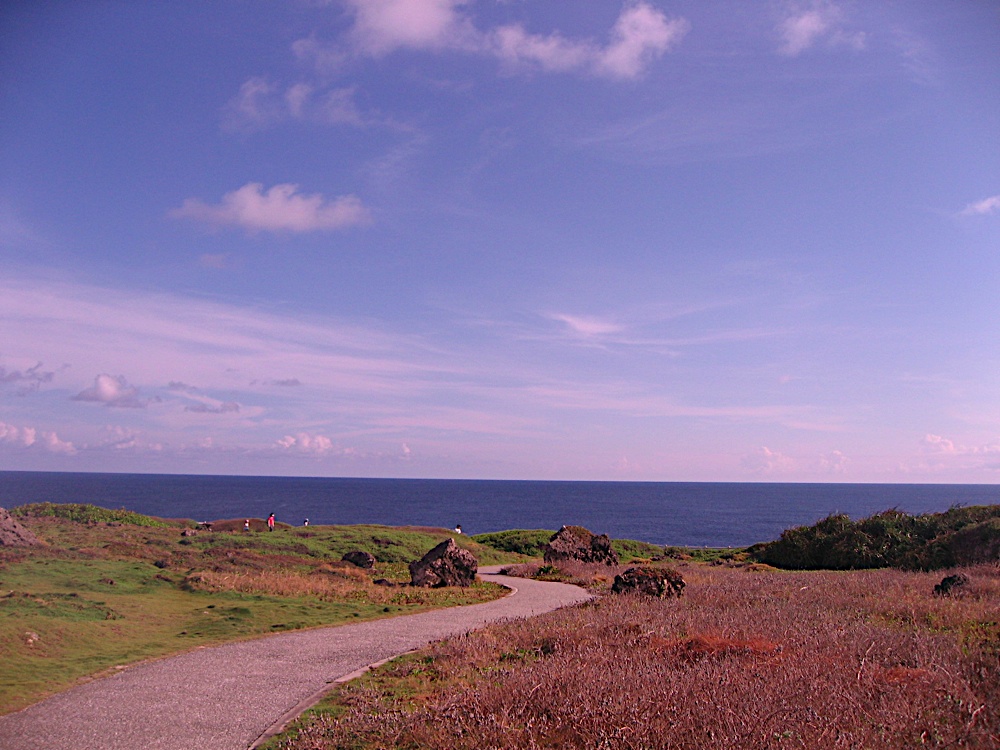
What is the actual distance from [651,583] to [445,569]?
9.08m

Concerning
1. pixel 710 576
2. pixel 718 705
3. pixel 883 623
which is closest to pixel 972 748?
pixel 718 705

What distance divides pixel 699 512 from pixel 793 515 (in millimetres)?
18089

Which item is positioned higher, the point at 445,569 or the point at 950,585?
the point at 950,585

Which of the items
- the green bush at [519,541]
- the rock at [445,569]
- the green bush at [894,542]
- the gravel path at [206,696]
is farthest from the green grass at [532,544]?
the gravel path at [206,696]

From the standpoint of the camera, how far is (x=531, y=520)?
116 metres

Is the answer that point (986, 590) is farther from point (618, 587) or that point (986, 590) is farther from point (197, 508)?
point (197, 508)

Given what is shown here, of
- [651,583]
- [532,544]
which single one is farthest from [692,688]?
[532,544]

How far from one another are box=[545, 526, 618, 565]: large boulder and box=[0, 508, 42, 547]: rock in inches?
765

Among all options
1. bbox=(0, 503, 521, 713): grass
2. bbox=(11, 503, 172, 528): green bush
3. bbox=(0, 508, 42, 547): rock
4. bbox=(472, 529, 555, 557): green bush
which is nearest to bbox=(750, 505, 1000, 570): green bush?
bbox=(472, 529, 555, 557): green bush

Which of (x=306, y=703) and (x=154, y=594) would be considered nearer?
(x=306, y=703)

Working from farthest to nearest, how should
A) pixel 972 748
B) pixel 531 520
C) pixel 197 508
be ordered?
pixel 197 508, pixel 531 520, pixel 972 748

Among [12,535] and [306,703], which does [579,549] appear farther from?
[306,703]

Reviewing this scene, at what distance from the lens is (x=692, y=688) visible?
675 cm

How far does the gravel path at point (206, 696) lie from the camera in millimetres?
7625
